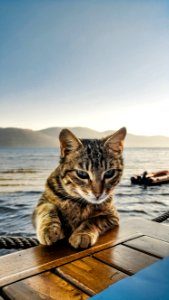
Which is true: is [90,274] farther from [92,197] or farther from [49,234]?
[92,197]

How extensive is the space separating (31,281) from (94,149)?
1197mm

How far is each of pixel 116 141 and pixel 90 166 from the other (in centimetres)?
36

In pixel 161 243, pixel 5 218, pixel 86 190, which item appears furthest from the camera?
pixel 5 218

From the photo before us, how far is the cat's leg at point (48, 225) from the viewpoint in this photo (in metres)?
1.94

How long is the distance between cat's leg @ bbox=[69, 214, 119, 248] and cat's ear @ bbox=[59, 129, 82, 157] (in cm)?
55

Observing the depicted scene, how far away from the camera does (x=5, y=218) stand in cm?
865

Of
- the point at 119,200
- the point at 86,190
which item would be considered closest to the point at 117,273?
the point at 86,190

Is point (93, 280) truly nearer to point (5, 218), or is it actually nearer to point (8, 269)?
point (8, 269)

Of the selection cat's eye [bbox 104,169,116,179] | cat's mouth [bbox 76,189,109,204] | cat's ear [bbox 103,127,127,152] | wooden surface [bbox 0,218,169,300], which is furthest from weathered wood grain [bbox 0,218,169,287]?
cat's ear [bbox 103,127,127,152]

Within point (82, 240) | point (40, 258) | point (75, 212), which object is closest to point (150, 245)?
point (82, 240)

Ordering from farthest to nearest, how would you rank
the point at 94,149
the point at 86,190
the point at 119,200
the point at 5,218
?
the point at 119,200, the point at 5,218, the point at 94,149, the point at 86,190

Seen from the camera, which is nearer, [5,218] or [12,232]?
[12,232]

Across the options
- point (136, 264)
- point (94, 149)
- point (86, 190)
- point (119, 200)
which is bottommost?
point (119, 200)

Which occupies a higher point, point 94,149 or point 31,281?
point 94,149
